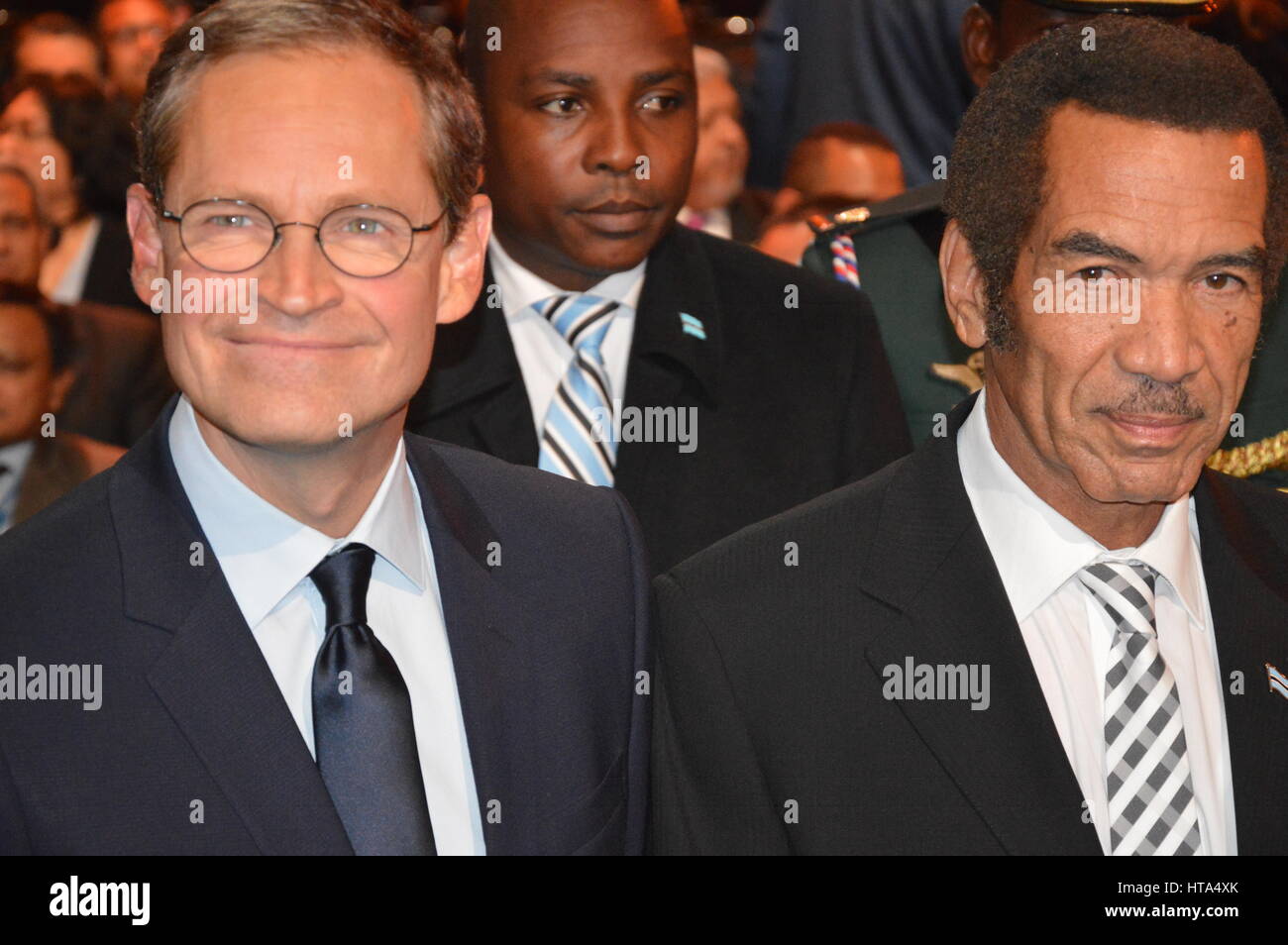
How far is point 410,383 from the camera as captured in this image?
2105 mm

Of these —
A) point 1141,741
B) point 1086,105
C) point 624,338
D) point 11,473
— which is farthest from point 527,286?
point 11,473

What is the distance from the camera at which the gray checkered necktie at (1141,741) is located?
6.93 feet

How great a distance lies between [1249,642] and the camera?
224 centimetres

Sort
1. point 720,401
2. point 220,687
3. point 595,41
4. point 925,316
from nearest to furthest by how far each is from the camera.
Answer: point 220,687, point 595,41, point 720,401, point 925,316

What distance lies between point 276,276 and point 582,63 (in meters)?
1.04

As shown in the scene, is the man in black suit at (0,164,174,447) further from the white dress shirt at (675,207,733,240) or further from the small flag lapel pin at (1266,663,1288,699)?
the small flag lapel pin at (1266,663,1288,699)

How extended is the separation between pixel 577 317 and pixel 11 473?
174 cm

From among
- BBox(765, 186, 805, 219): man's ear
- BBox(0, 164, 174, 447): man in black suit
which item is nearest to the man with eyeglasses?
BBox(0, 164, 174, 447): man in black suit

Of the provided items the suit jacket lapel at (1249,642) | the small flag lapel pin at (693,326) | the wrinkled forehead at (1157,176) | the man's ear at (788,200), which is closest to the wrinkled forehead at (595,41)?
the small flag lapel pin at (693,326)

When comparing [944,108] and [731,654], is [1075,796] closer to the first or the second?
[731,654]

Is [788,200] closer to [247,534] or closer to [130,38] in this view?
[130,38]

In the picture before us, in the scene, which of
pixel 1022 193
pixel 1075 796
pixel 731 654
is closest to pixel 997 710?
pixel 1075 796

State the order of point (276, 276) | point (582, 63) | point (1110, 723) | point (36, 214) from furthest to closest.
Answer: point (36, 214)
point (582, 63)
point (1110, 723)
point (276, 276)
